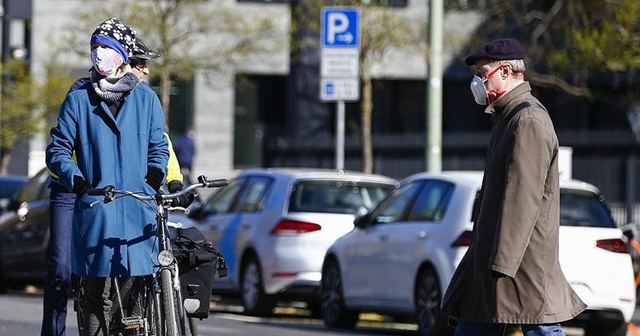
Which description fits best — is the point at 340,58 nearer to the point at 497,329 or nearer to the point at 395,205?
the point at 395,205

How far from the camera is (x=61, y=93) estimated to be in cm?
3588

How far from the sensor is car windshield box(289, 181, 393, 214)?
1622 centimetres

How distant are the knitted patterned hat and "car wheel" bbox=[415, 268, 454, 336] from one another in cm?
559

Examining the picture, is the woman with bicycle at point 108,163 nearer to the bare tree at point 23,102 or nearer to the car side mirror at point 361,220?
the car side mirror at point 361,220

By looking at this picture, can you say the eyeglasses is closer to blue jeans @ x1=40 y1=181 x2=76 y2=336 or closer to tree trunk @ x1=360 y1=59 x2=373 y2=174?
blue jeans @ x1=40 y1=181 x2=76 y2=336

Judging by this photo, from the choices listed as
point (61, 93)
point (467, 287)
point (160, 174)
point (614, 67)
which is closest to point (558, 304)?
point (467, 287)

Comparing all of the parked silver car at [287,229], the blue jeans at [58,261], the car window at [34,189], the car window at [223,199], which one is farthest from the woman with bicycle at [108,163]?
the car window at [34,189]

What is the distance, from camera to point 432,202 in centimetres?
1394

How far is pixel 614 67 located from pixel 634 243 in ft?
16.0

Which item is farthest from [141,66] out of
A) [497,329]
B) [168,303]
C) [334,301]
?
[334,301]

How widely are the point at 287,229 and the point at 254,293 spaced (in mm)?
834

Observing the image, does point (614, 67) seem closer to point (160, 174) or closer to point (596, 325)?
point (596, 325)

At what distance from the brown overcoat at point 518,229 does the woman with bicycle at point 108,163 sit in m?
1.78

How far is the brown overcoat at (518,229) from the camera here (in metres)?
6.50
